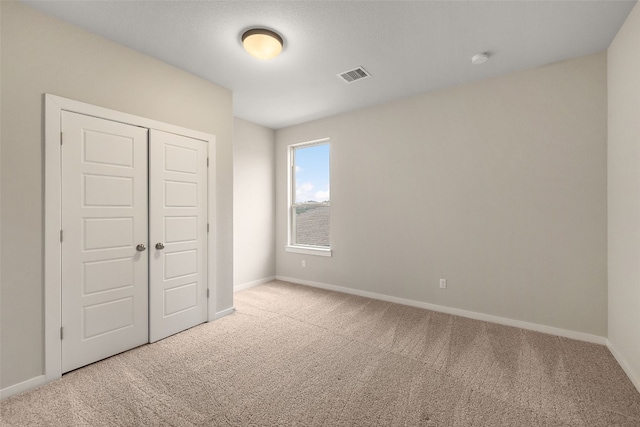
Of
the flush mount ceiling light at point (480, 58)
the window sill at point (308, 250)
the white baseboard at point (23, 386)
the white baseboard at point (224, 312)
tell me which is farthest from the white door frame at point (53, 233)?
the flush mount ceiling light at point (480, 58)

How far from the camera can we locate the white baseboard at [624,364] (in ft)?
6.79

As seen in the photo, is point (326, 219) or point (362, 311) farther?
point (326, 219)

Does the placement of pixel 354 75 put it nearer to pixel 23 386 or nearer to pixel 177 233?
pixel 177 233

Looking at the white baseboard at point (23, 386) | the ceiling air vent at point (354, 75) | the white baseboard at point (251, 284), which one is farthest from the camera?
→ the white baseboard at point (251, 284)

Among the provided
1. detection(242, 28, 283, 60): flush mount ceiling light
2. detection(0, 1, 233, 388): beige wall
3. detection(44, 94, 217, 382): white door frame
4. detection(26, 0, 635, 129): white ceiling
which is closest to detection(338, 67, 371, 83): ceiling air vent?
detection(26, 0, 635, 129): white ceiling

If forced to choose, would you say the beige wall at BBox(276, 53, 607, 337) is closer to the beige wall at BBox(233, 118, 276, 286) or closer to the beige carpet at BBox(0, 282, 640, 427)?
the beige carpet at BBox(0, 282, 640, 427)

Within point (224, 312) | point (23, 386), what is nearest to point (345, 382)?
point (224, 312)

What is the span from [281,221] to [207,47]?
313cm

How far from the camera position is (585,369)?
2.30 m

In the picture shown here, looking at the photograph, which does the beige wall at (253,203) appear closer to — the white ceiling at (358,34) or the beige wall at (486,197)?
the beige wall at (486,197)

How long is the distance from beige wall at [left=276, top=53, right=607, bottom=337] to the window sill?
0.17 metres

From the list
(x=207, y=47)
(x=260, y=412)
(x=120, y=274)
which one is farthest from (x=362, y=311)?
(x=207, y=47)

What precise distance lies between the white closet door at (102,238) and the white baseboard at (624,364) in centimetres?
409

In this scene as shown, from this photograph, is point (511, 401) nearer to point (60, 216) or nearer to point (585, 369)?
point (585, 369)
